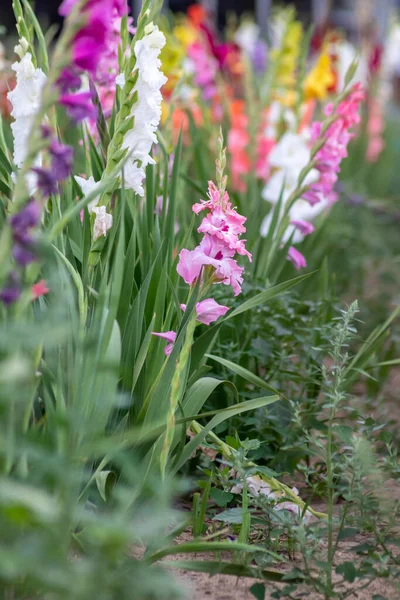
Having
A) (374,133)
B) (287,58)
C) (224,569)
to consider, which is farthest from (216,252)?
(374,133)

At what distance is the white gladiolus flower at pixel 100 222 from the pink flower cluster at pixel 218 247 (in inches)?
5.9

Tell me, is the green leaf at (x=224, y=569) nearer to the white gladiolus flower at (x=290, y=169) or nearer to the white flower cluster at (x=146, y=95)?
the white flower cluster at (x=146, y=95)

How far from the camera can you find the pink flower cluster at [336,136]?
2.07 metres

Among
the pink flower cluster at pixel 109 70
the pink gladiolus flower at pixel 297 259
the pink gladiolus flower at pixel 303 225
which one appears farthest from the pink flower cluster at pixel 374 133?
the pink flower cluster at pixel 109 70

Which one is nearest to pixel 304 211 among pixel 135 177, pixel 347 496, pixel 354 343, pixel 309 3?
pixel 354 343

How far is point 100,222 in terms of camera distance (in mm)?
1466

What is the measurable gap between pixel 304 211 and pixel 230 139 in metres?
1.53

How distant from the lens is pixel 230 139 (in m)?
4.21

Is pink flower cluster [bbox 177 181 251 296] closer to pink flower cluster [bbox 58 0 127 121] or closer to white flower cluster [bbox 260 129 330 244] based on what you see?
pink flower cluster [bbox 58 0 127 121]

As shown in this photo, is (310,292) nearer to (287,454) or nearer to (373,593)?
(287,454)

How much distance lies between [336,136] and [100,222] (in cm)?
90

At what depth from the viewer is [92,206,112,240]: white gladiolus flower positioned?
4.80 feet

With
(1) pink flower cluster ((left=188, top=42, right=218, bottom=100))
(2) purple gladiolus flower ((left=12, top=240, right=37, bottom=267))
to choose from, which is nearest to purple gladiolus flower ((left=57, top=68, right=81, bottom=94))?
(2) purple gladiolus flower ((left=12, top=240, right=37, bottom=267))

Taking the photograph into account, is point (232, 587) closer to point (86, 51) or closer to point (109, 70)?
point (86, 51)
